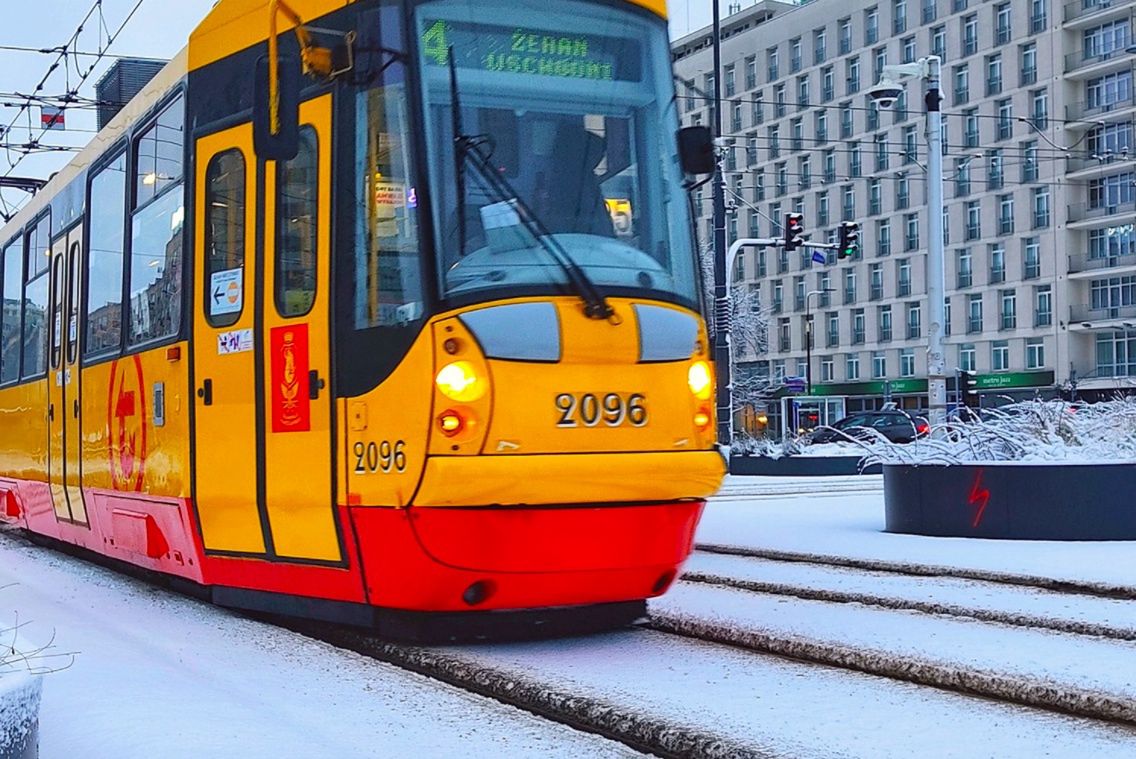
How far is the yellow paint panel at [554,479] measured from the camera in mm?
6668

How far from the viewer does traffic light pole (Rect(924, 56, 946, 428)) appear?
20.0 meters

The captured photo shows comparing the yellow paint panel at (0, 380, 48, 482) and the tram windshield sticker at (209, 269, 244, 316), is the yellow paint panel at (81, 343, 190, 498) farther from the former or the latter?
the yellow paint panel at (0, 380, 48, 482)

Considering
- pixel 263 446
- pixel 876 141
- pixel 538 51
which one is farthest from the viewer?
pixel 876 141

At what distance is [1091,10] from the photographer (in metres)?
68.2

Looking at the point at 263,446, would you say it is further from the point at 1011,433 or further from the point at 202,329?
the point at 1011,433

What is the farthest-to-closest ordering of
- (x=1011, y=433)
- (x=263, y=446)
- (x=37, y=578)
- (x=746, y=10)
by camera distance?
1. (x=746, y=10)
2. (x=1011, y=433)
3. (x=37, y=578)
4. (x=263, y=446)

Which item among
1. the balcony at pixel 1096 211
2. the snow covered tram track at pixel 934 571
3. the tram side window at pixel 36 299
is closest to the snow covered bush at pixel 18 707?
the snow covered tram track at pixel 934 571

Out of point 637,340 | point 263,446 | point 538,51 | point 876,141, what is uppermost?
point 876,141

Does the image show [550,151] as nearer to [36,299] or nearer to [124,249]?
[124,249]

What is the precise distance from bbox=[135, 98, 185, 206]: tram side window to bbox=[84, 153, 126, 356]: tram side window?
476 mm

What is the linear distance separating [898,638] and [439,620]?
7.72 ft

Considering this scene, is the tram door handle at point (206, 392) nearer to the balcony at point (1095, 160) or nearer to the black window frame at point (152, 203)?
the black window frame at point (152, 203)

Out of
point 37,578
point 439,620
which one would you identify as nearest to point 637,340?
point 439,620

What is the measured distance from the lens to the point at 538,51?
7.30 metres
